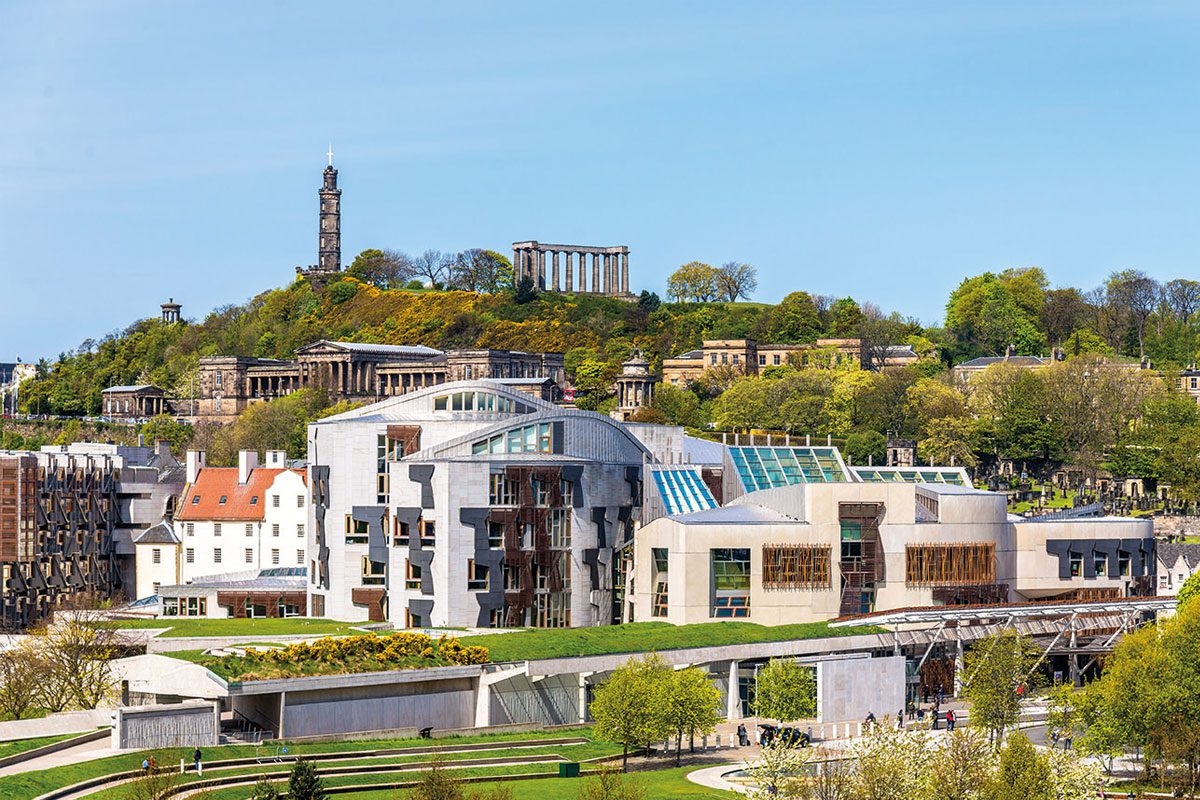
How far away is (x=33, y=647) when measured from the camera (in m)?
85.4

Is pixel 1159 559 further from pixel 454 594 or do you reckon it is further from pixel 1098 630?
pixel 454 594

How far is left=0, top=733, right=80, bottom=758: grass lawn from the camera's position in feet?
225

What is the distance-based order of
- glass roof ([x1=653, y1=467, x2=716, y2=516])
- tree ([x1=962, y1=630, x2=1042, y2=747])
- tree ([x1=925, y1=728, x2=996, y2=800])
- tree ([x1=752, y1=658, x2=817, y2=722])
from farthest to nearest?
glass roof ([x1=653, y1=467, x2=716, y2=516]), tree ([x1=752, y1=658, x2=817, y2=722]), tree ([x1=962, y1=630, x2=1042, y2=747]), tree ([x1=925, y1=728, x2=996, y2=800])

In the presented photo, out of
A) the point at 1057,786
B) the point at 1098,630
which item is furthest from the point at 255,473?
the point at 1057,786

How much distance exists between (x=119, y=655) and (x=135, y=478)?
59375 mm

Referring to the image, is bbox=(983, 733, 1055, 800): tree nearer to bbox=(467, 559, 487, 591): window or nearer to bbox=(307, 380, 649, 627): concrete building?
bbox=(467, 559, 487, 591): window

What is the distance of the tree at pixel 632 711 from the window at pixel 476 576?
25.8 meters

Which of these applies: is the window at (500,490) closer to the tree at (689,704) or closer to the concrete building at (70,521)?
the tree at (689,704)

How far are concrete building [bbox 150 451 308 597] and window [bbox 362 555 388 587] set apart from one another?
2033 centimetres

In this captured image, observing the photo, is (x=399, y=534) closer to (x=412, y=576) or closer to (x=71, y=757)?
(x=412, y=576)

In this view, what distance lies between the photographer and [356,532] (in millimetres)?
106438

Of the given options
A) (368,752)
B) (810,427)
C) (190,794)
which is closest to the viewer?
(190,794)

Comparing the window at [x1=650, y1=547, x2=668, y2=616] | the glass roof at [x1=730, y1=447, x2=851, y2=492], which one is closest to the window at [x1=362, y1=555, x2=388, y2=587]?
the window at [x1=650, y1=547, x2=668, y2=616]

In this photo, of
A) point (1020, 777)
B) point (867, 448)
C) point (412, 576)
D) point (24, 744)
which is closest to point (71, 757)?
point (24, 744)
